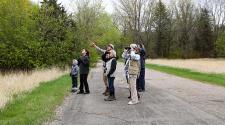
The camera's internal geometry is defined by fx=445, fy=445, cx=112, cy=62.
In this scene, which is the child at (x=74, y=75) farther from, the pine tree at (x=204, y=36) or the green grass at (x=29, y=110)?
the pine tree at (x=204, y=36)

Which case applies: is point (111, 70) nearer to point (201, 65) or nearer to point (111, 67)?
point (111, 67)

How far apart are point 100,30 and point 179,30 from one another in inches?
1205

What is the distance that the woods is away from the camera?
112ft

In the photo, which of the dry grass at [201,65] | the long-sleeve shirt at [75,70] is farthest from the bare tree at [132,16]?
the long-sleeve shirt at [75,70]

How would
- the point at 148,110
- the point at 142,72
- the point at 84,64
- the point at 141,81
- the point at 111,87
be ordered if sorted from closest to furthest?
1. the point at 148,110
2. the point at 111,87
3. the point at 84,64
4. the point at 142,72
5. the point at 141,81

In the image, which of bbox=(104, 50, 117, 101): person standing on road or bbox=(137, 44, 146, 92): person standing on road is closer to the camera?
bbox=(104, 50, 117, 101): person standing on road

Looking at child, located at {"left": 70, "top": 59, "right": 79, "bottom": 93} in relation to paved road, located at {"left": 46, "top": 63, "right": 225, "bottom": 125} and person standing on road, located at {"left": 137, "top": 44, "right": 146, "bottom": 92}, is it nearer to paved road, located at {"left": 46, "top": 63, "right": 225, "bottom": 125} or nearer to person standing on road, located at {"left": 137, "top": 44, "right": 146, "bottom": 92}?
paved road, located at {"left": 46, "top": 63, "right": 225, "bottom": 125}

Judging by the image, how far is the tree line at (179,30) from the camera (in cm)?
8956

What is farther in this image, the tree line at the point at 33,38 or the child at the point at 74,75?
the tree line at the point at 33,38

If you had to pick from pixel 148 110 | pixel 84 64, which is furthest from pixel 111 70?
pixel 148 110

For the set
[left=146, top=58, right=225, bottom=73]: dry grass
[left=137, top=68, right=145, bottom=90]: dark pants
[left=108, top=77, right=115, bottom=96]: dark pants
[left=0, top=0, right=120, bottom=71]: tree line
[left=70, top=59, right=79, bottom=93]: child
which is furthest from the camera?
[left=146, top=58, right=225, bottom=73]: dry grass

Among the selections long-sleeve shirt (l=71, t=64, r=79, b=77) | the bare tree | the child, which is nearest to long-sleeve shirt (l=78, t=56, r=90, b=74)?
the child

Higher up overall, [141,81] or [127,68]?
[127,68]

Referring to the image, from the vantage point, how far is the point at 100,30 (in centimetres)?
7200
